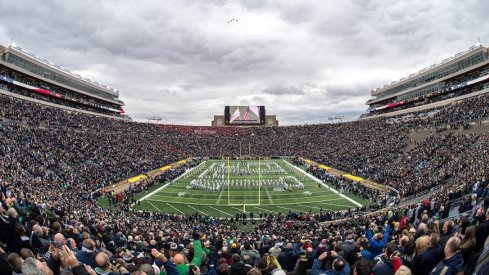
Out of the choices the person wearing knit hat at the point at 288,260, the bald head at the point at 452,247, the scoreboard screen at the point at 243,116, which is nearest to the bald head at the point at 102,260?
the person wearing knit hat at the point at 288,260

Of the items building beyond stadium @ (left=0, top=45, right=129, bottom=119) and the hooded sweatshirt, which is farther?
building beyond stadium @ (left=0, top=45, right=129, bottom=119)

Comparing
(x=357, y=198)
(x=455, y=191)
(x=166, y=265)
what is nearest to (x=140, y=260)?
(x=166, y=265)

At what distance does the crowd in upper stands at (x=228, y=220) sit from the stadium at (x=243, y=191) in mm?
48

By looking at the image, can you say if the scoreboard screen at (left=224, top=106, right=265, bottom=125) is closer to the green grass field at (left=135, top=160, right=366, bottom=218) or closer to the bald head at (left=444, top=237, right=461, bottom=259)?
the green grass field at (left=135, top=160, right=366, bottom=218)

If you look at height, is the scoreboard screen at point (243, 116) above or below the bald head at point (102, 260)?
above

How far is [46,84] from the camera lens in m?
52.2

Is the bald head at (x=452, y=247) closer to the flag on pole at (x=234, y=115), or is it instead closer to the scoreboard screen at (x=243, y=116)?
the scoreboard screen at (x=243, y=116)

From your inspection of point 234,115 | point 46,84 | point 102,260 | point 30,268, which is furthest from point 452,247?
point 234,115

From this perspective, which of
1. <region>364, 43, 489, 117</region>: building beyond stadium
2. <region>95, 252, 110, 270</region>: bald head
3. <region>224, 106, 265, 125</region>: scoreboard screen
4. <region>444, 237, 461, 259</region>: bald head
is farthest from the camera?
<region>224, 106, 265, 125</region>: scoreboard screen

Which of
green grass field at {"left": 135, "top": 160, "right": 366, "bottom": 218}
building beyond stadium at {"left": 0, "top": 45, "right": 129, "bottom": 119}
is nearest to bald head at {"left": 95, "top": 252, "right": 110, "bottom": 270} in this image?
green grass field at {"left": 135, "top": 160, "right": 366, "bottom": 218}

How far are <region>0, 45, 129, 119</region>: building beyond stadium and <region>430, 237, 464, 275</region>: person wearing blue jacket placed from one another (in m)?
47.4

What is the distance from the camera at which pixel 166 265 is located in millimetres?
4215

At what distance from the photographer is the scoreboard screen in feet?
287

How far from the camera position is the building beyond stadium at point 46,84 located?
141 ft
